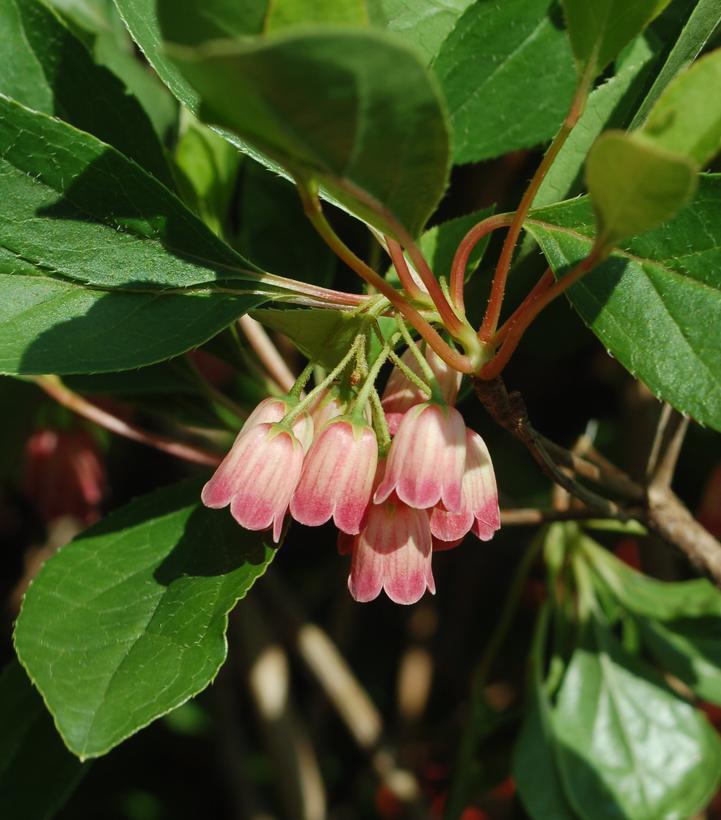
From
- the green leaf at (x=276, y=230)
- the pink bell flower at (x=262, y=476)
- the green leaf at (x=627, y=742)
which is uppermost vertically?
the pink bell flower at (x=262, y=476)

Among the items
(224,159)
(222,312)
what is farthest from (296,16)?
(224,159)

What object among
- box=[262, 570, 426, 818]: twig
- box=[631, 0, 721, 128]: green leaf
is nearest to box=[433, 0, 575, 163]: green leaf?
box=[631, 0, 721, 128]: green leaf

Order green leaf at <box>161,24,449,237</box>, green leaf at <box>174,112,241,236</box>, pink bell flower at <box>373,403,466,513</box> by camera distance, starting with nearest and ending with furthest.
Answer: green leaf at <box>161,24,449,237</box> < pink bell flower at <box>373,403,466,513</box> < green leaf at <box>174,112,241,236</box>

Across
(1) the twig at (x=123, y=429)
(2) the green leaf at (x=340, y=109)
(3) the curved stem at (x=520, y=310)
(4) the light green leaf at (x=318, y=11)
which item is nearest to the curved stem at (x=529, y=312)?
(3) the curved stem at (x=520, y=310)

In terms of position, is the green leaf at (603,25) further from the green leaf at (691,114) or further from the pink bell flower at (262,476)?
the pink bell flower at (262,476)

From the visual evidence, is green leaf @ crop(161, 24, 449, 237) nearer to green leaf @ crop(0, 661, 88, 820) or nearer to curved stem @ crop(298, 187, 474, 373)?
curved stem @ crop(298, 187, 474, 373)

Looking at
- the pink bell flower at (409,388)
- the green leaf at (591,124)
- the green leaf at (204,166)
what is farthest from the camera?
the green leaf at (204,166)

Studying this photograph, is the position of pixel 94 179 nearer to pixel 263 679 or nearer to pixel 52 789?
pixel 52 789
